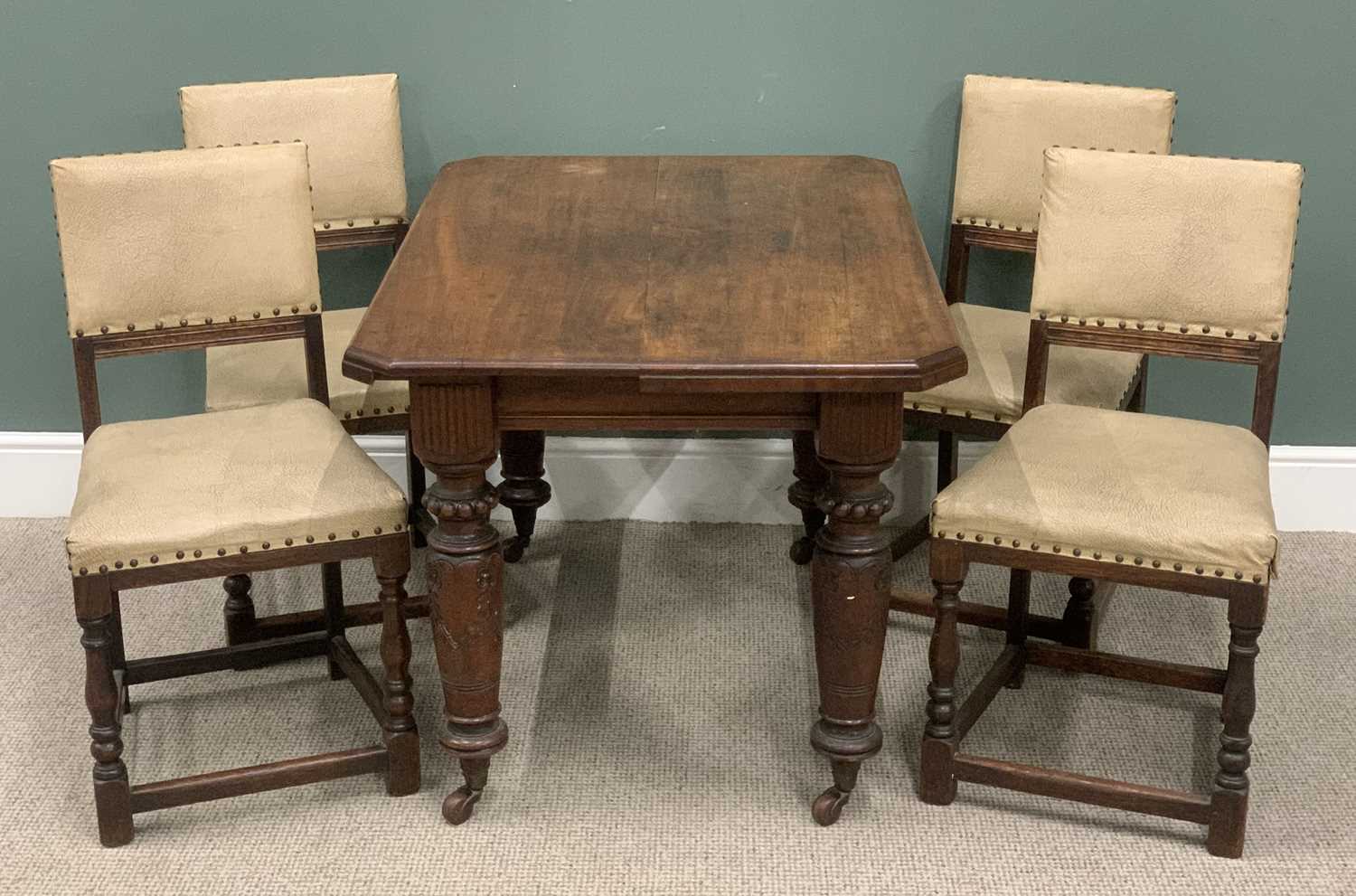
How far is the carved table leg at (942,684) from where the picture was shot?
2584mm

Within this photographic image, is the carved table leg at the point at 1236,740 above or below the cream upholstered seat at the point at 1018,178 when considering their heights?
below

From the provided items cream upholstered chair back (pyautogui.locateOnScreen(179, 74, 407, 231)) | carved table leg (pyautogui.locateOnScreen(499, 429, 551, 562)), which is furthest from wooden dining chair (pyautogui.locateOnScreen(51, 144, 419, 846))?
carved table leg (pyautogui.locateOnScreen(499, 429, 551, 562))

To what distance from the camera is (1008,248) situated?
333cm

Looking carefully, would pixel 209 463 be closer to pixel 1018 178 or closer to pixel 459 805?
pixel 459 805

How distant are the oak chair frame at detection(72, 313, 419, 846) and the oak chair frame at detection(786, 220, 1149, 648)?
3.21 feet

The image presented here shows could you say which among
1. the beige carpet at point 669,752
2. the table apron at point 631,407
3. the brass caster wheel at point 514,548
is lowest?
the beige carpet at point 669,752

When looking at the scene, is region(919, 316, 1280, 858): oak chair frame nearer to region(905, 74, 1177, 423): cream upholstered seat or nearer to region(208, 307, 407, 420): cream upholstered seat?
region(905, 74, 1177, 423): cream upholstered seat

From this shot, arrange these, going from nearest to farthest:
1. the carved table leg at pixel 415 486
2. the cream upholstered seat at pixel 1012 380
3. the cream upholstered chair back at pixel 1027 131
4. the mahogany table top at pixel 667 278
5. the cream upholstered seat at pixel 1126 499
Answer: the mahogany table top at pixel 667 278
the cream upholstered seat at pixel 1126 499
the cream upholstered seat at pixel 1012 380
the cream upholstered chair back at pixel 1027 131
the carved table leg at pixel 415 486

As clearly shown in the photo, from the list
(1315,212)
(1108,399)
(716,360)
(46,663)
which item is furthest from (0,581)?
(1315,212)

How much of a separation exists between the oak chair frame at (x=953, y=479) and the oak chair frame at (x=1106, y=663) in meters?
0.14

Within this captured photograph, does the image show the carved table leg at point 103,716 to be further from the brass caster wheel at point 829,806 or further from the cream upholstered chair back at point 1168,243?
the cream upholstered chair back at point 1168,243

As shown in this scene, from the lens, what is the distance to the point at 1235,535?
2.45 m

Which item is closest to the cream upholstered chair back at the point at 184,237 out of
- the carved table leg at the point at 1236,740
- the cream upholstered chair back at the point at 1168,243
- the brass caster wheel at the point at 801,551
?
the brass caster wheel at the point at 801,551

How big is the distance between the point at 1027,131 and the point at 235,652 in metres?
1.84
